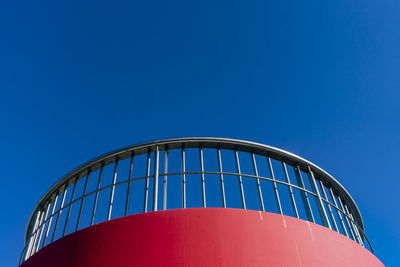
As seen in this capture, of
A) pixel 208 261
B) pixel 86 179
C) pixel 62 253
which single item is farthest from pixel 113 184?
pixel 208 261

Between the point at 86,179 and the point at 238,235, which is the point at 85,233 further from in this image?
the point at 238,235

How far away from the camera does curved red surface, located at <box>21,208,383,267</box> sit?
6387 millimetres

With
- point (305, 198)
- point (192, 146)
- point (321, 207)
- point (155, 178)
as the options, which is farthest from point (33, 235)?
point (321, 207)

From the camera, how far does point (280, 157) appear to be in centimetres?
946

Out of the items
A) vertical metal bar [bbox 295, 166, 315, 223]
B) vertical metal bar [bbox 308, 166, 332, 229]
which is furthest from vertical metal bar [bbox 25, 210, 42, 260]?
vertical metal bar [bbox 308, 166, 332, 229]

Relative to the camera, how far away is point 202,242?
6516 millimetres

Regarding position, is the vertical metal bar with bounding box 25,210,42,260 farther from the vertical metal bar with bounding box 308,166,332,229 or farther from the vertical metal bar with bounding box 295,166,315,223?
the vertical metal bar with bounding box 308,166,332,229

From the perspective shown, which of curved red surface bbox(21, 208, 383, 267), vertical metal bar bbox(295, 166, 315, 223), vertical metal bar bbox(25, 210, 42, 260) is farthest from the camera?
vertical metal bar bbox(25, 210, 42, 260)

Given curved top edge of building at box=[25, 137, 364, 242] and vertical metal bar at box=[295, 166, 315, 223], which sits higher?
curved top edge of building at box=[25, 137, 364, 242]

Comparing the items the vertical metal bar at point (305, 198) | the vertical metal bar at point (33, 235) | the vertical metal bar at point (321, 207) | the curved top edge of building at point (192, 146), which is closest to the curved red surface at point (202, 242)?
the vertical metal bar at point (321, 207)

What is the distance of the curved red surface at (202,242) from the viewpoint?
6.39 m

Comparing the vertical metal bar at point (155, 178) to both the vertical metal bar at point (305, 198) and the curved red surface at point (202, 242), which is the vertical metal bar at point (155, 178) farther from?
the vertical metal bar at point (305, 198)

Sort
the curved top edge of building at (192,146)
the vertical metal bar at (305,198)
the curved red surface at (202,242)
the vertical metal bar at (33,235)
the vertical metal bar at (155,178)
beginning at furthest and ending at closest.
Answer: the vertical metal bar at (33,235) → the curved top edge of building at (192,146) → the vertical metal bar at (305,198) → the vertical metal bar at (155,178) → the curved red surface at (202,242)

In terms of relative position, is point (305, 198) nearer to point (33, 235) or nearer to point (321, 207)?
point (321, 207)
